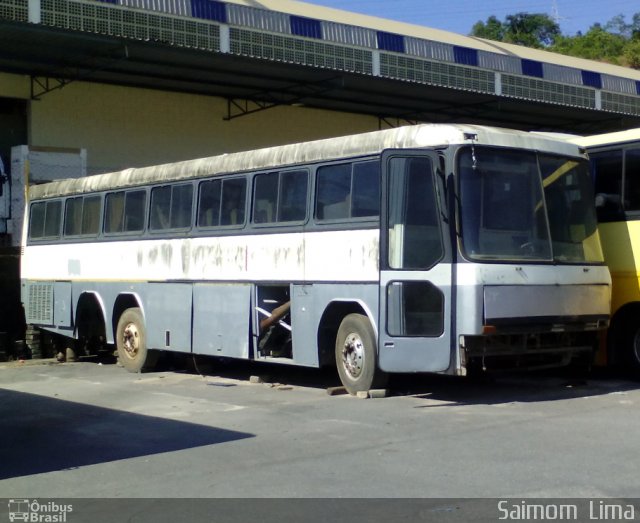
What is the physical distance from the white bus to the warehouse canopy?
5.14 metres

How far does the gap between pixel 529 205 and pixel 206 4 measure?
1119cm

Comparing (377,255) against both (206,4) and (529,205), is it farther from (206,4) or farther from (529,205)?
(206,4)

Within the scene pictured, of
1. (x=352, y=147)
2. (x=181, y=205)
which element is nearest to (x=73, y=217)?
(x=181, y=205)

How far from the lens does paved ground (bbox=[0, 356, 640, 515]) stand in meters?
7.77

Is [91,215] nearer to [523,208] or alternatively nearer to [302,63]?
[302,63]

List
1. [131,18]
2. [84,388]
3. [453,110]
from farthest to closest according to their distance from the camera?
[453,110], [131,18], [84,388]

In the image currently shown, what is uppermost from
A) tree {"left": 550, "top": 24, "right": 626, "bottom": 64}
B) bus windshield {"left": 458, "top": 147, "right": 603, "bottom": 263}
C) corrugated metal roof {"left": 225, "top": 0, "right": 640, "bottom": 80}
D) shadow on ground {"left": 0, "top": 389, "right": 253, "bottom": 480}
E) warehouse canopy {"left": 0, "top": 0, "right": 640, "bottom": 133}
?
tree {"left": 550, "top": 24, "right": 626, "bottom": 64}

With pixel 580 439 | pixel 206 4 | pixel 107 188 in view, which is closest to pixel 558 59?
pixel 206 4

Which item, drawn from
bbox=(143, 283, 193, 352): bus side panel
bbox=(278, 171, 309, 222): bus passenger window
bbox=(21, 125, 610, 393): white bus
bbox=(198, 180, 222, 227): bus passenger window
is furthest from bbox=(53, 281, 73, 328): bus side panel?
bbox=(278, 171, 309, 222): bus passenger window

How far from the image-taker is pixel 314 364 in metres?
12.8

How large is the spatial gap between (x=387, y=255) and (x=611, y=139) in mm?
4301

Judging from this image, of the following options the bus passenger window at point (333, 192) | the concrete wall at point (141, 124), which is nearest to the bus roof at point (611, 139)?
the bus passenger window at point (333, 192)

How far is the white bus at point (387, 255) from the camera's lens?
11337 mm

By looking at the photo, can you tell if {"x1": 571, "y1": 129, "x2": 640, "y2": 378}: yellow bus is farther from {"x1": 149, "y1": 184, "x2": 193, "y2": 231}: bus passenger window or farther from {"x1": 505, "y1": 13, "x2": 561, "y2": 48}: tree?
{"x1": 505, "y1": 13, "x2": 561, "y2": 48}: tree
